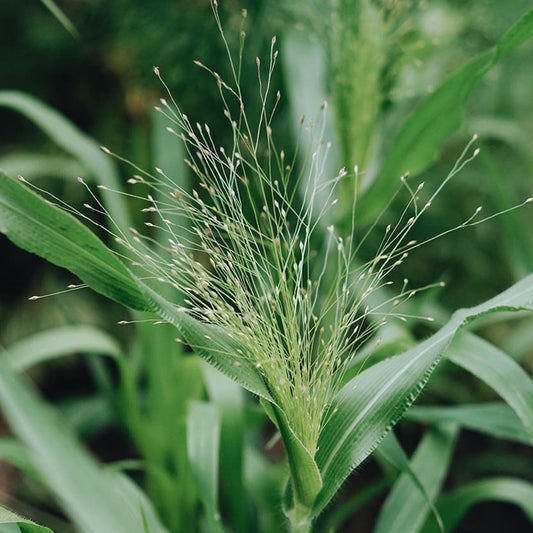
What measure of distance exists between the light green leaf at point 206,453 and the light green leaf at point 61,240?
26 cm

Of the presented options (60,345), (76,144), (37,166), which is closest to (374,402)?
(60,345)

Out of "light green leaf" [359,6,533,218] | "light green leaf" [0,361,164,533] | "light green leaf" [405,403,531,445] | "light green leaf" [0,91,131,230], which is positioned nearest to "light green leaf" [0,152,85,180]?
"light green leaf" [0,91,131,230]

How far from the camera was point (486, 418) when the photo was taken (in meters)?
0.71

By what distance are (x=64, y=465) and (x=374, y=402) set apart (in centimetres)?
39

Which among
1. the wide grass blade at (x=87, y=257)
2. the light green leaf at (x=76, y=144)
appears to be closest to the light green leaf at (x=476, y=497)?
the wide grass blade at (x=87, y=257)

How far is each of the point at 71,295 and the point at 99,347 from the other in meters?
0.44

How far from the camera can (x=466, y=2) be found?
1.18 m

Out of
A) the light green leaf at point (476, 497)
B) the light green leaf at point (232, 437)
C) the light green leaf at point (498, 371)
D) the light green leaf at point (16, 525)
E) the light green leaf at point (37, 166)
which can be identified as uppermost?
the light green leaf at point (37, 166)

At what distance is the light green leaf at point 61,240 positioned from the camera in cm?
41

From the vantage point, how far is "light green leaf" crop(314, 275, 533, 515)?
1.51 ft

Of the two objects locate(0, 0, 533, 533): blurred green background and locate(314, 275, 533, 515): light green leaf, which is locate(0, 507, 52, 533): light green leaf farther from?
locate(0, 0, 533, 533): blurred green background

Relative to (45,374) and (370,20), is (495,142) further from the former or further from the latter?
(45,374)

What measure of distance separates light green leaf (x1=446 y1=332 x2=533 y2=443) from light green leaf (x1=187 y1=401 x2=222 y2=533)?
276mm

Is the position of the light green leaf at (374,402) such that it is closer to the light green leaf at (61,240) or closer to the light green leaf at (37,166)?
the light green leaf at (61,240)
